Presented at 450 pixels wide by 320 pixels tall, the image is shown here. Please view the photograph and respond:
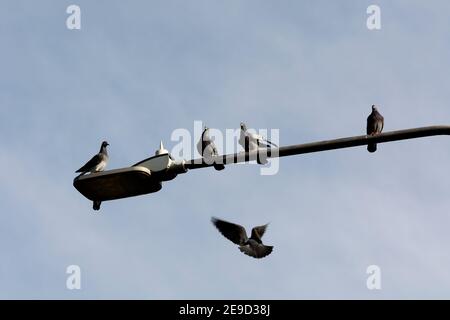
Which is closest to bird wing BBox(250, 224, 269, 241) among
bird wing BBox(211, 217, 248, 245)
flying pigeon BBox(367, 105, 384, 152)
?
bird wing BBox(211, 217, 248, 245)

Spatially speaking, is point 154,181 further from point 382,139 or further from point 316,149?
point 382,139

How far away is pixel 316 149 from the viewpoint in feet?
18.3

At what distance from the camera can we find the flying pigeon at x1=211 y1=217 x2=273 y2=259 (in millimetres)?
9930

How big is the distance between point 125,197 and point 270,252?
357 centimetres

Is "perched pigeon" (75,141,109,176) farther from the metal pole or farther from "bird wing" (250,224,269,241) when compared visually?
"bird wing" (250,224,269,241)

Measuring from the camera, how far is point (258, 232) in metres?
10.7

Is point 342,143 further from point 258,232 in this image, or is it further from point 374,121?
point 258,232

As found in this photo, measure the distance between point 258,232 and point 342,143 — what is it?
17.5 ft

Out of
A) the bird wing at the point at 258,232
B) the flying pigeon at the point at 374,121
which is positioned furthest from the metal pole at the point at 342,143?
the bird wing at the point at 258,232

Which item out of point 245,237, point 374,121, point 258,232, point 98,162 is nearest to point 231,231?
point 245,237
